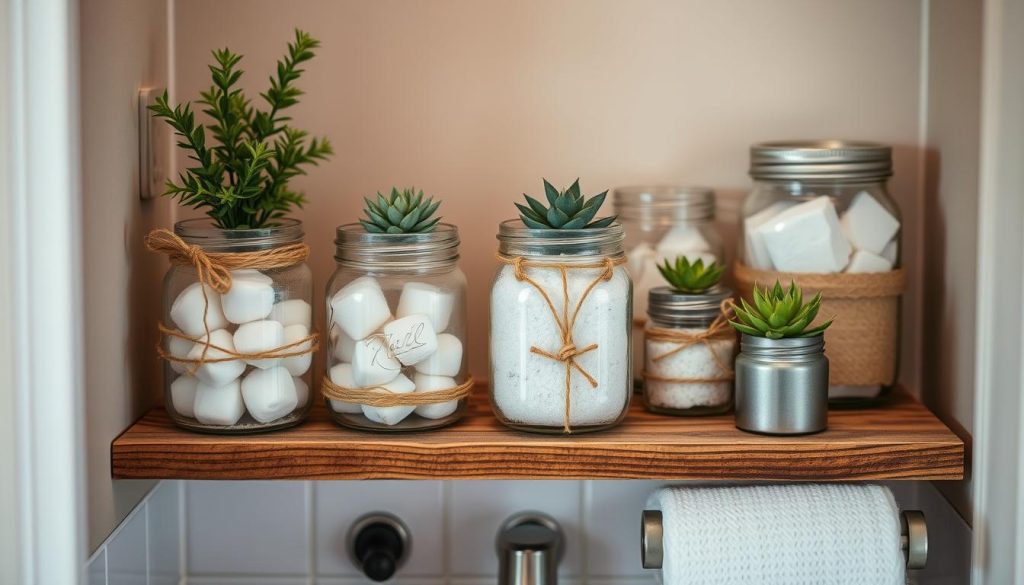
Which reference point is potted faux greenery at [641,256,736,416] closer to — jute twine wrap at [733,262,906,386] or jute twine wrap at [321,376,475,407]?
jute twine wrap at [733,262,906,386]

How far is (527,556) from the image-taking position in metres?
1.00

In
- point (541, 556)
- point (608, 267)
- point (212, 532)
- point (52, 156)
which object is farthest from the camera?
point (212, 532)

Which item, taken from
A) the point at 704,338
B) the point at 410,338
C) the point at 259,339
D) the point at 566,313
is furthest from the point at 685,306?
the point at 259,339

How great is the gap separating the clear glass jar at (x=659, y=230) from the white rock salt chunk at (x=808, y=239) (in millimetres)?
79

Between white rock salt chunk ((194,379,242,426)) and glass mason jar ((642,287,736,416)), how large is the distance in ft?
1.17

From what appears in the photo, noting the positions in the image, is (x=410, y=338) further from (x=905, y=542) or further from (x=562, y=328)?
(x=905, y=542)

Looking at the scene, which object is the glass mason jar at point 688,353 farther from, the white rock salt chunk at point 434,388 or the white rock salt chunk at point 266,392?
the white rock salt chunk at point 266,392

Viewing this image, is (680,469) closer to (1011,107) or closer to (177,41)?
(1011,107)

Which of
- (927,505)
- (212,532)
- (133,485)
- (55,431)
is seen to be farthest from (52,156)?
(927,505)

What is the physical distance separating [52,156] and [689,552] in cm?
58

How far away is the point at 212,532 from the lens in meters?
1.11

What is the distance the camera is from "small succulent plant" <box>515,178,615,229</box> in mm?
883

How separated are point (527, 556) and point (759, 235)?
36 cm

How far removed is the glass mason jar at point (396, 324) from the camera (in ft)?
2.92
